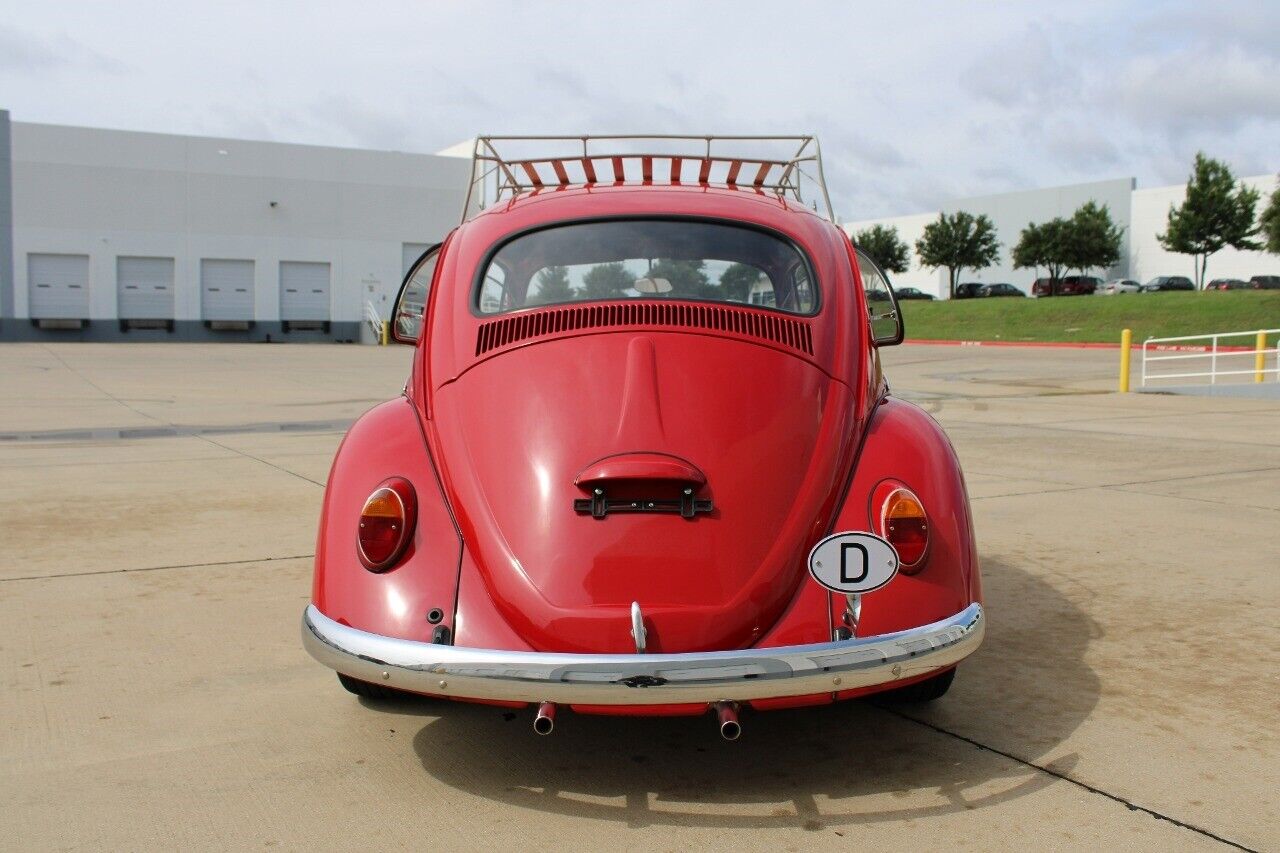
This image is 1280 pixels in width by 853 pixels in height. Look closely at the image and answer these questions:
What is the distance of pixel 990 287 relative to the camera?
67312mm

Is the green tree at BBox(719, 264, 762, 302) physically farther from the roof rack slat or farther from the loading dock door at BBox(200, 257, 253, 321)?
the loading dock door at BBox(200, 257, 253, 321)

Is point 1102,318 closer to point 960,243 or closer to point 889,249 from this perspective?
point 960,243

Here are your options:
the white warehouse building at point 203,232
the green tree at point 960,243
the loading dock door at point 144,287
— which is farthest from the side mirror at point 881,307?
the green tree at point 960,243

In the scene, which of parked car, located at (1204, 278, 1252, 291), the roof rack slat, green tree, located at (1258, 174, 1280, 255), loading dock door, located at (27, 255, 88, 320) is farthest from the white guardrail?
loading dock door, located at (27, 255, 88, 320)

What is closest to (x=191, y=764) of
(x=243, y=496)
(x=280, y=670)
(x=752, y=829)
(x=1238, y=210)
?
(x=280, y=670)

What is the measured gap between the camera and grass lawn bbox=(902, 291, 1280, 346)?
41.8m

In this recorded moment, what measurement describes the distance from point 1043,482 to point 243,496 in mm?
5570

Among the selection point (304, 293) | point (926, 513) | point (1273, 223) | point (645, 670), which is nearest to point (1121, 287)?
point (1273, 223)

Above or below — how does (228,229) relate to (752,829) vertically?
above

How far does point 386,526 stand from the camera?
3289mm

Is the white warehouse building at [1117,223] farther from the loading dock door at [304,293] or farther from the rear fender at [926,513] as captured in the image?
the rear fender at [926,513]

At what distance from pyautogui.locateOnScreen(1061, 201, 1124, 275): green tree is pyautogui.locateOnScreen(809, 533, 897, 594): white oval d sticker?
211 ft

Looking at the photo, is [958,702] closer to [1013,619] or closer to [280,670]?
[1013,619]

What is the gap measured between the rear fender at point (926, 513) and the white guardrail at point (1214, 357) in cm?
1255
